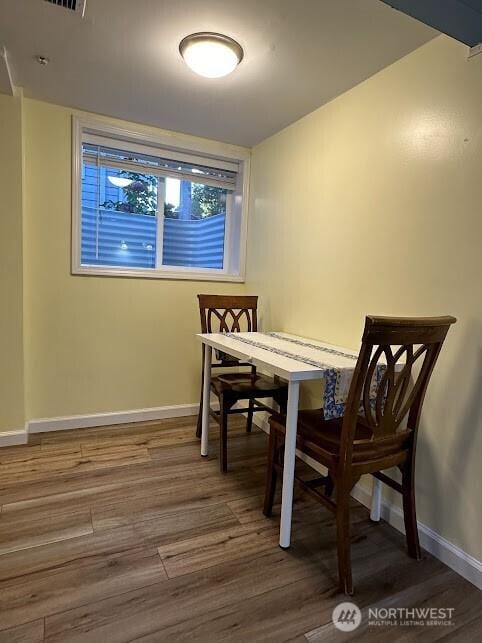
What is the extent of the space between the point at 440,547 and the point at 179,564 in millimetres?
1080

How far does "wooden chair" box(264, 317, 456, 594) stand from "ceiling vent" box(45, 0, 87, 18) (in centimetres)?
170

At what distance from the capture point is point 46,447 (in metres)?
2.45

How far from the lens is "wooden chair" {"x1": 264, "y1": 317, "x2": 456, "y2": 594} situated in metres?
1.29

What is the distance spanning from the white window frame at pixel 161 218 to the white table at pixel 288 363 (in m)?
0.87

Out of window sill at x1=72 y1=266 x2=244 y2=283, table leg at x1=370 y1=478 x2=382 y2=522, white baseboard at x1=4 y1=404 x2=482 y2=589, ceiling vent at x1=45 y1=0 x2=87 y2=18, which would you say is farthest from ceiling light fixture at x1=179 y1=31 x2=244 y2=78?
white baseboard at x1=4 y1=404 x2=482 y2=589

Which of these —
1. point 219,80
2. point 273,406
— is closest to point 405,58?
point 219,80

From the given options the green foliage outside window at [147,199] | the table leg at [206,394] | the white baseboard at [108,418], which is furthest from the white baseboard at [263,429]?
the green foliage outside window at [147,199]

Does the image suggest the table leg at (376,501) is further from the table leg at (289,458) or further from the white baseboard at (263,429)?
the table leg at (289,458)

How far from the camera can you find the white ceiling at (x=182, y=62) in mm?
1548

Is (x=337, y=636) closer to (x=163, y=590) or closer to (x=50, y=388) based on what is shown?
(x=163, y=590)

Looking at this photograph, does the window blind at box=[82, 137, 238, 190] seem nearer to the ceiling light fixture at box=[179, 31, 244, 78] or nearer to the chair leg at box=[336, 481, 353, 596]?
the ceiling light fixture at box=[179, 31, 244, 78]

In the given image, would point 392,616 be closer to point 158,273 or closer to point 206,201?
point 158,273

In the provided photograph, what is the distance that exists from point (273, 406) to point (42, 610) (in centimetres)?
182

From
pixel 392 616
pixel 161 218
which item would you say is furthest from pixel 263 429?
pixel 161 218
